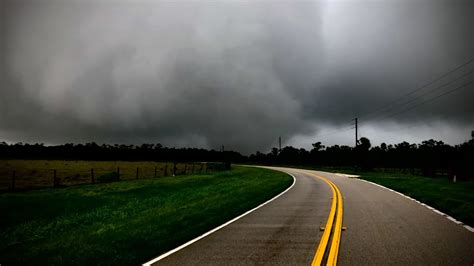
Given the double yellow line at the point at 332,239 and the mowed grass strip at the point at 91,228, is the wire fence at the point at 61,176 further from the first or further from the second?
the double yellow line at the point at 332,239

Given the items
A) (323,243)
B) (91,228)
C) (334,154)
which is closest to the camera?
(323,243)

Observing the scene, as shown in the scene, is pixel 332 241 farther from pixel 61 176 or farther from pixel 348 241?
pixel 61 176

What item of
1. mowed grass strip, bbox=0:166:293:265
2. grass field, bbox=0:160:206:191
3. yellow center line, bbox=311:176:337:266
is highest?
yellow center line, bbox=311:176:337:266

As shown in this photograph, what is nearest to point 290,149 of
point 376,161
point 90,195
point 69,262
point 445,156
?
point 376,161

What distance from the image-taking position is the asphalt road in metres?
6.43

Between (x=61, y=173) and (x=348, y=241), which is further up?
(x=348, y=241)

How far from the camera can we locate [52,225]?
41.8 feet

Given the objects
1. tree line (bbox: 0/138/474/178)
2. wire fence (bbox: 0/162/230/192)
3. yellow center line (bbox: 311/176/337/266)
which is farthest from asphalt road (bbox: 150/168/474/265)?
tree line (bbox: 0/138/474/178)

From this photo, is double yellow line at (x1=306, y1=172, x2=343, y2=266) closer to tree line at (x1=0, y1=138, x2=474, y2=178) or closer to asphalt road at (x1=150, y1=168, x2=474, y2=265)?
asphalt road at (x1=150, y1=168, x2=474, y2=265)

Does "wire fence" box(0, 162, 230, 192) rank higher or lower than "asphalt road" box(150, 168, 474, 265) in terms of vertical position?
lower

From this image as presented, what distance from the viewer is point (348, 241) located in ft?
25.5

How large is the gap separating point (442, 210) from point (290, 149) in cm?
18868

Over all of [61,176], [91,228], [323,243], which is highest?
[323,243]

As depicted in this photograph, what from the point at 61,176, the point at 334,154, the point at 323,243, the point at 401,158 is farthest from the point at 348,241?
the point at 334,154
